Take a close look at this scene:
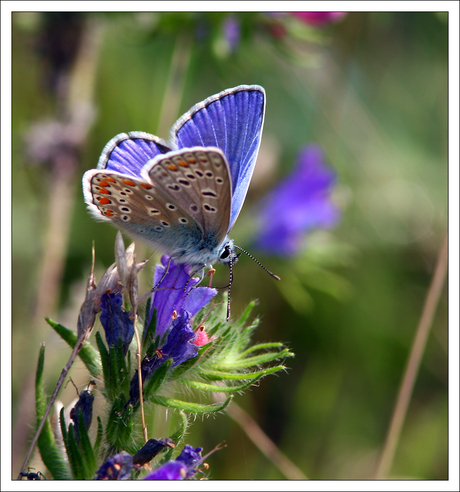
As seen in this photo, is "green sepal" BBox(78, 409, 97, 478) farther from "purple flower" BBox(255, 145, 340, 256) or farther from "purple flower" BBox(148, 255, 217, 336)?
"purple flower" BBox(255, 145, 340, 256)

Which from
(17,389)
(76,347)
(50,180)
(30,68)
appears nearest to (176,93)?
(50,180)

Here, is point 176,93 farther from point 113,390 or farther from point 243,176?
point 113,390

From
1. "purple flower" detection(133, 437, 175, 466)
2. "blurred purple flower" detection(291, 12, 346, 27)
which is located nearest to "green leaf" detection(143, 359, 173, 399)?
"purple flower" detection(133, 437, 175, 466)

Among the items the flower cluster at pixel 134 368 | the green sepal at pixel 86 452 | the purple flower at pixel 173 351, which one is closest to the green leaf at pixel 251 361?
the flower cluster at pixel 134 368

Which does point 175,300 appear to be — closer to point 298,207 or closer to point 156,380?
point 156,380

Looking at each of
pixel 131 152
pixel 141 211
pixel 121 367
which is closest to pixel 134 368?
pixel 121 367
